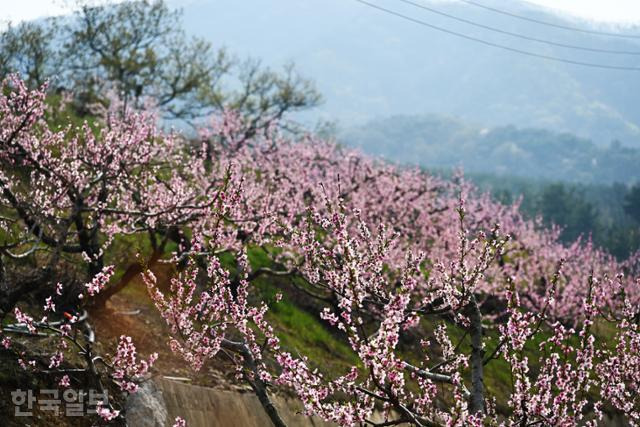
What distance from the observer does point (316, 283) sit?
7.12m

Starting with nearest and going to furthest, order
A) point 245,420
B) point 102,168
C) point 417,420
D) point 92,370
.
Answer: point 417,420 < point 92,370 < point 245,420 < point 102,168

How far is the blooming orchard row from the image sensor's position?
17.8 feet

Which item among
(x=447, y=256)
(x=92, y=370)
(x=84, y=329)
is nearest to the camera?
(x=92, y=370)

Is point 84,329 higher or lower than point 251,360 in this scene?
lower

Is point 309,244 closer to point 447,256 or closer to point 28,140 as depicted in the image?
point 28,140

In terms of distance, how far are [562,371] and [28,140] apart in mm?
10804

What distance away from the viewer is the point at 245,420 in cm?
945

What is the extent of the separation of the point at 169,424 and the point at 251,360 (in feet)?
6.92

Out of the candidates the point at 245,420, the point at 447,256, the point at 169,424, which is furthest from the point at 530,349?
the point at 169,424

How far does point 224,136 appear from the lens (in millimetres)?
32969

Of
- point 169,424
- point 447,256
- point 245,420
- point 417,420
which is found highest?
point 417,420

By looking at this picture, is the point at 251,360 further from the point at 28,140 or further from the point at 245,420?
the point at 28,140

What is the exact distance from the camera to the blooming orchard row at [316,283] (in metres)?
5.43

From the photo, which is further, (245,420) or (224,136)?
(224,136)
